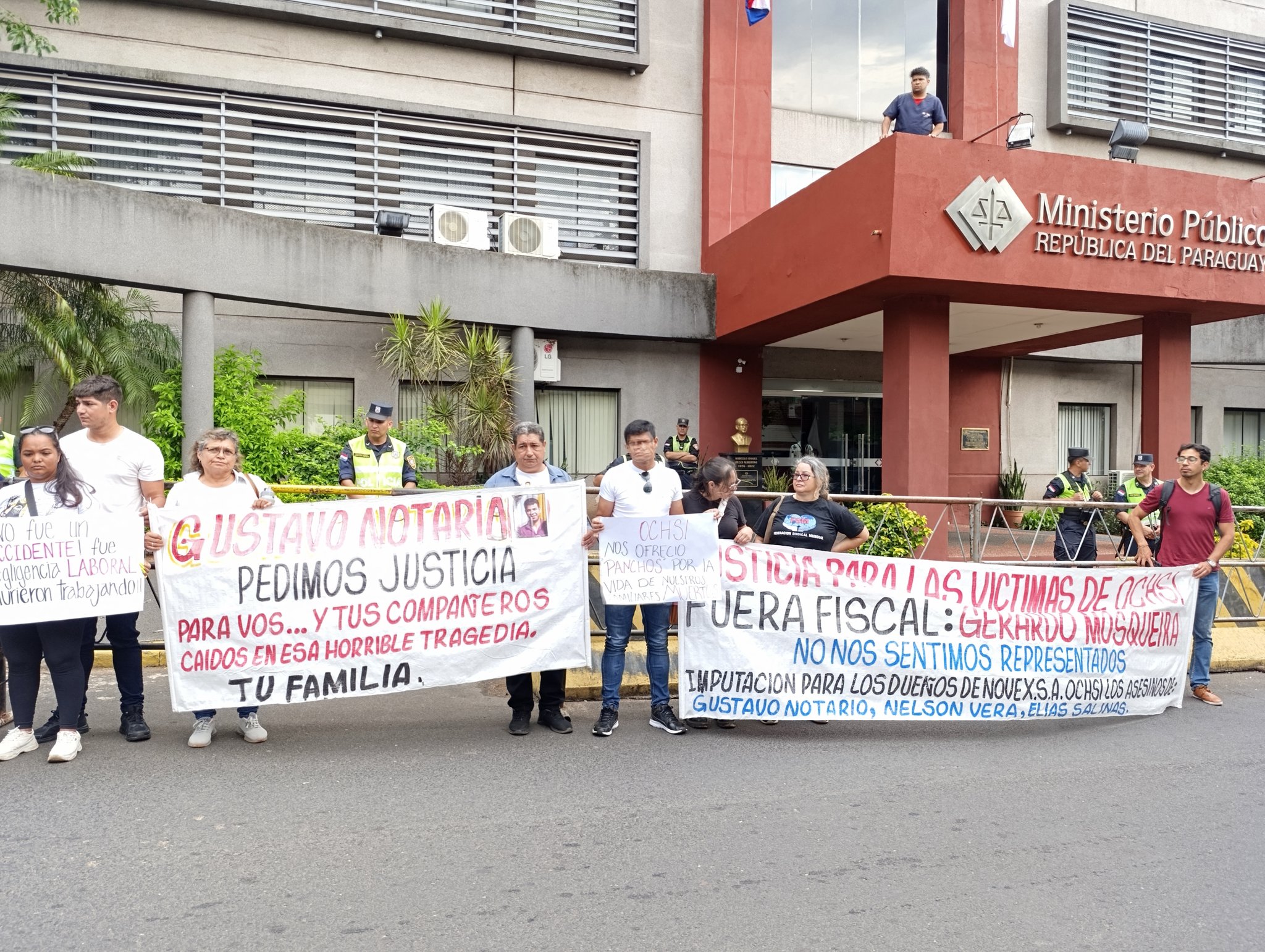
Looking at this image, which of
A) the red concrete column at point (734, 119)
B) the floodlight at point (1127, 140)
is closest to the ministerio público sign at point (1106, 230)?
the floodlight at point (1127, 140)

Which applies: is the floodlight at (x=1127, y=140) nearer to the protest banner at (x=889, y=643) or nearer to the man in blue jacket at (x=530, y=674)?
the protest banner at (x=889, y=643)

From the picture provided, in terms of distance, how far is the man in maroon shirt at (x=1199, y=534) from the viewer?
725cm

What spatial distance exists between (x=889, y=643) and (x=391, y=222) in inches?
438

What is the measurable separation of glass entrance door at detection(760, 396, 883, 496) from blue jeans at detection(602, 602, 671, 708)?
12.3 m

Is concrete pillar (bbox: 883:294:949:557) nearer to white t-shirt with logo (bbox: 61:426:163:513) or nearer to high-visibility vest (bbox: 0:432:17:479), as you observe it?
white t-shirt with logo (bbox: 61:426:163:513)

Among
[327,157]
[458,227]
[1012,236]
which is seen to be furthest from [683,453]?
[327,157]

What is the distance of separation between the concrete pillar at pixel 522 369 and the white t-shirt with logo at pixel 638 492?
938 cm

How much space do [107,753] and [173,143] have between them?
1235 cm

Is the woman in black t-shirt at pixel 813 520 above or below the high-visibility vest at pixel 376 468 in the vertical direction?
below

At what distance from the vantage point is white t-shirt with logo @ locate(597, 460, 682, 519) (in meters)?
6.13

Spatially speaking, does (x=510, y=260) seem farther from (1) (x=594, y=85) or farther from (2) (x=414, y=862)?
(2) (x=414, y=862)

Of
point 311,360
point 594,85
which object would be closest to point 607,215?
point 594,85

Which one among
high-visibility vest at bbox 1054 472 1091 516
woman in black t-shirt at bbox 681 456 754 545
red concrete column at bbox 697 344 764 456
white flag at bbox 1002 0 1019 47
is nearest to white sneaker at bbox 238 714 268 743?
woman in black t-shirt at bbox 681 456 754 545

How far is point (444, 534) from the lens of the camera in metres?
5.95
